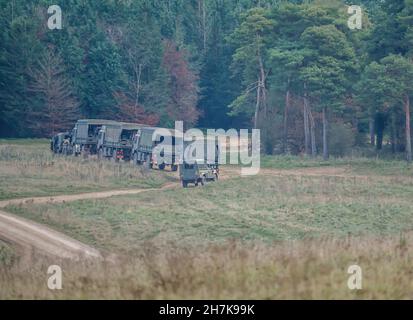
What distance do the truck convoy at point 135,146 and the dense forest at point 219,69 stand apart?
1378 centimetres

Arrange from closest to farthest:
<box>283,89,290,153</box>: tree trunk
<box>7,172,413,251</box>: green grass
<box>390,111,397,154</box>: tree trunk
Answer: <box>7,172,413,251</box>: green grass
<box>390,111,397,154</box>: tree trunk
<box>283,89,290,153</box>: tree trunk

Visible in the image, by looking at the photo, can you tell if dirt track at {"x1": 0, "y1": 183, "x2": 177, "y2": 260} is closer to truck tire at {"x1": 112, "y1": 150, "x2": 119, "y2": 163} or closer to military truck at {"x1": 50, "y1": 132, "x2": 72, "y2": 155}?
truck tire at {"x1": 112, "y1": 150, "x2": 119, "y2": 163}

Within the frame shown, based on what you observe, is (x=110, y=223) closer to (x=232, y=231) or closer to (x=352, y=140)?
(x=232, y=231)

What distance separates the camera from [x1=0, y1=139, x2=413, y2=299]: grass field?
1304cm

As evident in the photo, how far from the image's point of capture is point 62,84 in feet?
259

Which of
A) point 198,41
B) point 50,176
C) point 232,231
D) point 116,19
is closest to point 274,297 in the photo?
point 232,231

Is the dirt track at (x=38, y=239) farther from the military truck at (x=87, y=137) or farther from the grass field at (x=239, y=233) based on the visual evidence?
the military truck at (x=87, y=137)

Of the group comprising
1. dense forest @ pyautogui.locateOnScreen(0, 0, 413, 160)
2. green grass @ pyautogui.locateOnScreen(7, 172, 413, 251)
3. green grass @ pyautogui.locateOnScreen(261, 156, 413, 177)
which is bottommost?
green grass @ pyautogui.locateOnScreen(7, 172, 413, 251)

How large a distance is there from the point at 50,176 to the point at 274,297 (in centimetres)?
3440

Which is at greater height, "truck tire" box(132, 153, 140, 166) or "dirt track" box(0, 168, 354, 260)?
"truck tire" box(132, 153, 140, 166)

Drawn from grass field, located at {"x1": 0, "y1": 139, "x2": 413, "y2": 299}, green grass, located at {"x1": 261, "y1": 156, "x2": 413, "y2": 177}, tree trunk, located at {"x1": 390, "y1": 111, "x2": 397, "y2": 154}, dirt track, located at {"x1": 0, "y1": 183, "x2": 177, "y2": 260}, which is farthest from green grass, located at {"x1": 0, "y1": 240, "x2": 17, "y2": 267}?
tree trunk, located at {"x1": 390, "y1": 111, "x2": 397, "y2": 154}

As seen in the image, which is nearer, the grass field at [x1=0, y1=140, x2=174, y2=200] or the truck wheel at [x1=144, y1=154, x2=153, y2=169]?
the grass field at [x1=0, y1=140, x2=174, y2=200]

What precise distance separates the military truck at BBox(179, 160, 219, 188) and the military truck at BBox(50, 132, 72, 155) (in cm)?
2031

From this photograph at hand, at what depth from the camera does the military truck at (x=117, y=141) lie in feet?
187
